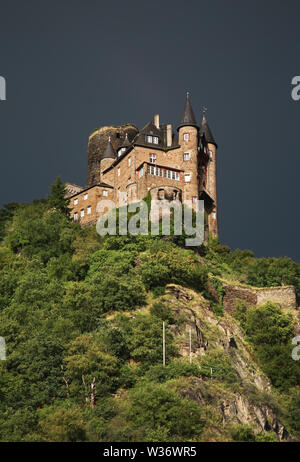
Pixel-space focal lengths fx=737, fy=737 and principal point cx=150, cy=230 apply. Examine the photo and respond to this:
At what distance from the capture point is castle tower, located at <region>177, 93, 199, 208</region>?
7785 cm

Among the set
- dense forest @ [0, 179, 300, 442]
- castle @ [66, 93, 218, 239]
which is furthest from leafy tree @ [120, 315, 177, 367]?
castle @ [66, 93, 218, 239]

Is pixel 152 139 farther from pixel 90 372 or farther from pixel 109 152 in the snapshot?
pixel 90 372

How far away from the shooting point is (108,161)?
87312mm

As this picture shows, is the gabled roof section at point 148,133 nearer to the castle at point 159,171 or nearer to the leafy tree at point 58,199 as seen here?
the castle at point 159,171

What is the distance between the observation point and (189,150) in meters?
79.6

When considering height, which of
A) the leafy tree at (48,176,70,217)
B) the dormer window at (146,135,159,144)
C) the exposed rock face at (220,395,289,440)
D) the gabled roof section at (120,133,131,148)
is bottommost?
the exposed rock face at (220,395,289,440)

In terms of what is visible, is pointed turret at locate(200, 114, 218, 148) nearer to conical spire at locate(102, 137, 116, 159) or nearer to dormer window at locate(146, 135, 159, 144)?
dormer window at locate(146, 135, 159, 144)

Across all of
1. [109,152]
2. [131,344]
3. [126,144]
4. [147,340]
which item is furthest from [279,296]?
[109,152]

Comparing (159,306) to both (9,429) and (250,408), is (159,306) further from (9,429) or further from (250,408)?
(9,429)

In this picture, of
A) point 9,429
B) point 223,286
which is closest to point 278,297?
point 223,286

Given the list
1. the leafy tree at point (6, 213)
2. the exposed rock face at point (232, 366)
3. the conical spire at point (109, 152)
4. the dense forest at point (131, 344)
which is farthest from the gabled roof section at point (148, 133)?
the exposed rock face at point (232, 366)

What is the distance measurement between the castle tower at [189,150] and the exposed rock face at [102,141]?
12135 mm

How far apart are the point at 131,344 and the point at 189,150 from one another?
32889mm

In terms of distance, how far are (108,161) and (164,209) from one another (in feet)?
58.3
